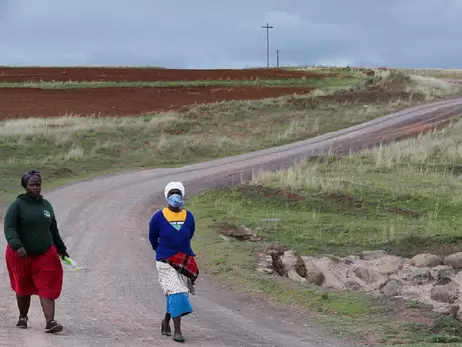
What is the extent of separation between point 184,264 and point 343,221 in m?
11.9

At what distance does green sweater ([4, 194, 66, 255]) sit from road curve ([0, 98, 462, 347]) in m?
1.01

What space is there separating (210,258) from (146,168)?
16.1 metres

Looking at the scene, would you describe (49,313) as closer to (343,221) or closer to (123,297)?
(123,297)

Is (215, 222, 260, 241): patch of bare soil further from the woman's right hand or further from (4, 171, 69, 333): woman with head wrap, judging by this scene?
the woman's right hand

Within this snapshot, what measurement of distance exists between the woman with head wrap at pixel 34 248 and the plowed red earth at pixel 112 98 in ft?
113

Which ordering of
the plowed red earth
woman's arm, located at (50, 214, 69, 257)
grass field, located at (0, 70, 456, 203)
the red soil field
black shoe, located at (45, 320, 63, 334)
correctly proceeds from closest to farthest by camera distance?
black shoe, located at (45, 320, 63, 334) → woman's arm, located at (50, 214, 69, 257) → grass field, located at (0, 70, 456, 203) → the plowed red earth → the red soil field

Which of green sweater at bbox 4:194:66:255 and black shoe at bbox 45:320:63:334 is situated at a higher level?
green sweater at bbox 4:194:66:255

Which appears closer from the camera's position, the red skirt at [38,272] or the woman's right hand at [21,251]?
the woman's right hand at [21,251]

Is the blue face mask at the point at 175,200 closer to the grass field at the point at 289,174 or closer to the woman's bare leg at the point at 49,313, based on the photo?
the woman's bare leg at the point at 49,313

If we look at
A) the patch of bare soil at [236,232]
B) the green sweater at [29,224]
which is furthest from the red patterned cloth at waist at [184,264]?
the patch of bare soil at [236,232]

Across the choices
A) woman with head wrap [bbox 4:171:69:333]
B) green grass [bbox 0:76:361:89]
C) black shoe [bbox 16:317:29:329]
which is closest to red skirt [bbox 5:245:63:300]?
woman with head wrap [bbox 4:171:69:333]

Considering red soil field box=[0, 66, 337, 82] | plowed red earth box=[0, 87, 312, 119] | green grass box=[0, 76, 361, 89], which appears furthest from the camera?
red soil field box=[0, 66, 337, 82]

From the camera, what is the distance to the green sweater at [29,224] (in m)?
9.01

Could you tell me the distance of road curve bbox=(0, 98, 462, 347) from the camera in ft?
31.8
